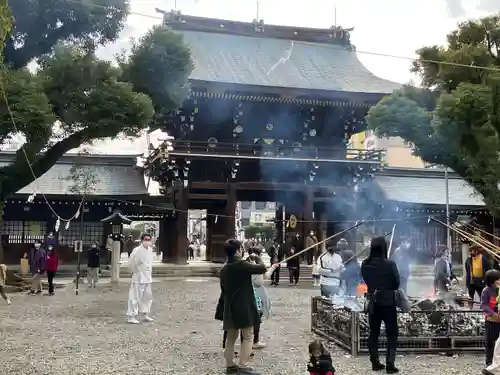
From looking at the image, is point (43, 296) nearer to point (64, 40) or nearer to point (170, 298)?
point (170, 298)

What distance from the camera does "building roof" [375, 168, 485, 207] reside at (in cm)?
2745

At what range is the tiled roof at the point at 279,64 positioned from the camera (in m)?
25.2

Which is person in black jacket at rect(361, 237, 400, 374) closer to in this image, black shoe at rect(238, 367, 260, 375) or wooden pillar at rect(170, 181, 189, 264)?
black shoe at rect(238, 367, 260, 375)

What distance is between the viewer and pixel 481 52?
11898 mm

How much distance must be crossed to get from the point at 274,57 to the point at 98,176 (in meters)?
10.9

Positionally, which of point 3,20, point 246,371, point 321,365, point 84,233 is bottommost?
point 246,371

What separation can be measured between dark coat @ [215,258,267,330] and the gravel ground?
769mm

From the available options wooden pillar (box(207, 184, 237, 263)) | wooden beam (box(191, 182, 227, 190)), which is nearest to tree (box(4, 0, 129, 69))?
wooden beam (box(191, 182, 227, 190))

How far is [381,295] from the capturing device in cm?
675

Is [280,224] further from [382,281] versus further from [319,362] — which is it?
[319,362]

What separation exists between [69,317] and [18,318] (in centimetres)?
102

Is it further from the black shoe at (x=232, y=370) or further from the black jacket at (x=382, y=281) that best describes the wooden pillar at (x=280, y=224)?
the black shoe at (x=232, y=370)

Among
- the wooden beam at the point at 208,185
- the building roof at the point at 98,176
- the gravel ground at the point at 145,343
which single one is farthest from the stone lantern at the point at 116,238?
the gravel ground at the point at 145,343

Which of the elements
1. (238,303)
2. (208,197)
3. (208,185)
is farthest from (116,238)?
(238,303)
